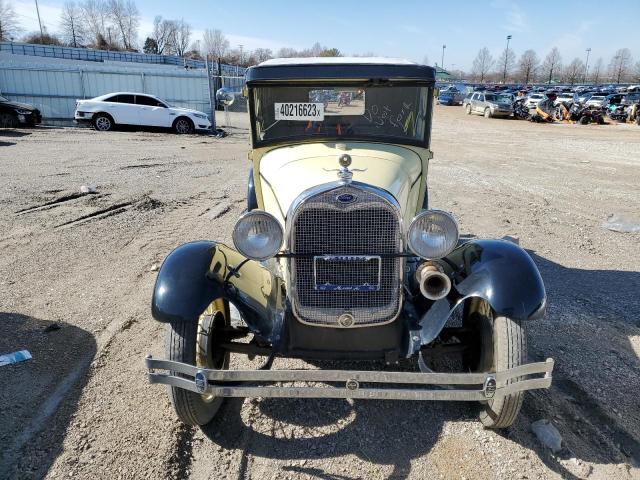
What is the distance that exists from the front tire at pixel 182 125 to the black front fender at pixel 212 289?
1583cm

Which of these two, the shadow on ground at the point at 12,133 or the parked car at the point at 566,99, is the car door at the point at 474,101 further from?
the shadow on ground at the point at 12,133

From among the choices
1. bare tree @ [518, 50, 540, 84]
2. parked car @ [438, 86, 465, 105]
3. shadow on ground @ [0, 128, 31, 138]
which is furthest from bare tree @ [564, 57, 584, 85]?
shadow on ground @ [0, 128, 31, 138]

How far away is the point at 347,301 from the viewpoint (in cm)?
285

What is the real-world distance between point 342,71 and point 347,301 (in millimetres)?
1749

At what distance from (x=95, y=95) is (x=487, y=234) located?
730 inches

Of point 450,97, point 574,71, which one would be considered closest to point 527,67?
point 574,71

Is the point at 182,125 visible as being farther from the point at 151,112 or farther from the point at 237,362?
the point at 237,362

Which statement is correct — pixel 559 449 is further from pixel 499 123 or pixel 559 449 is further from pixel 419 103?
pixel 499 123

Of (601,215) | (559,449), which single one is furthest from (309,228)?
(601,215)

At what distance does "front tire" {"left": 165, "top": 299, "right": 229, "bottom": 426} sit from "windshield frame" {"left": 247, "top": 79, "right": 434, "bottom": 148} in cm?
148

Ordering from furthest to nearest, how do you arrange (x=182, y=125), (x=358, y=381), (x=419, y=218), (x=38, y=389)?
1. (x=182, y=125)
2. (x=38, y=389)
3. (x=419, y=218)
4. (x=358, y=381)

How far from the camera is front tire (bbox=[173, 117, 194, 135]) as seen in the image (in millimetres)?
17734

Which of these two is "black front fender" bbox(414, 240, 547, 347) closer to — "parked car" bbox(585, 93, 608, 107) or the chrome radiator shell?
the chrome radiator shell

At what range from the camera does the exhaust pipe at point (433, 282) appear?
2656mm
